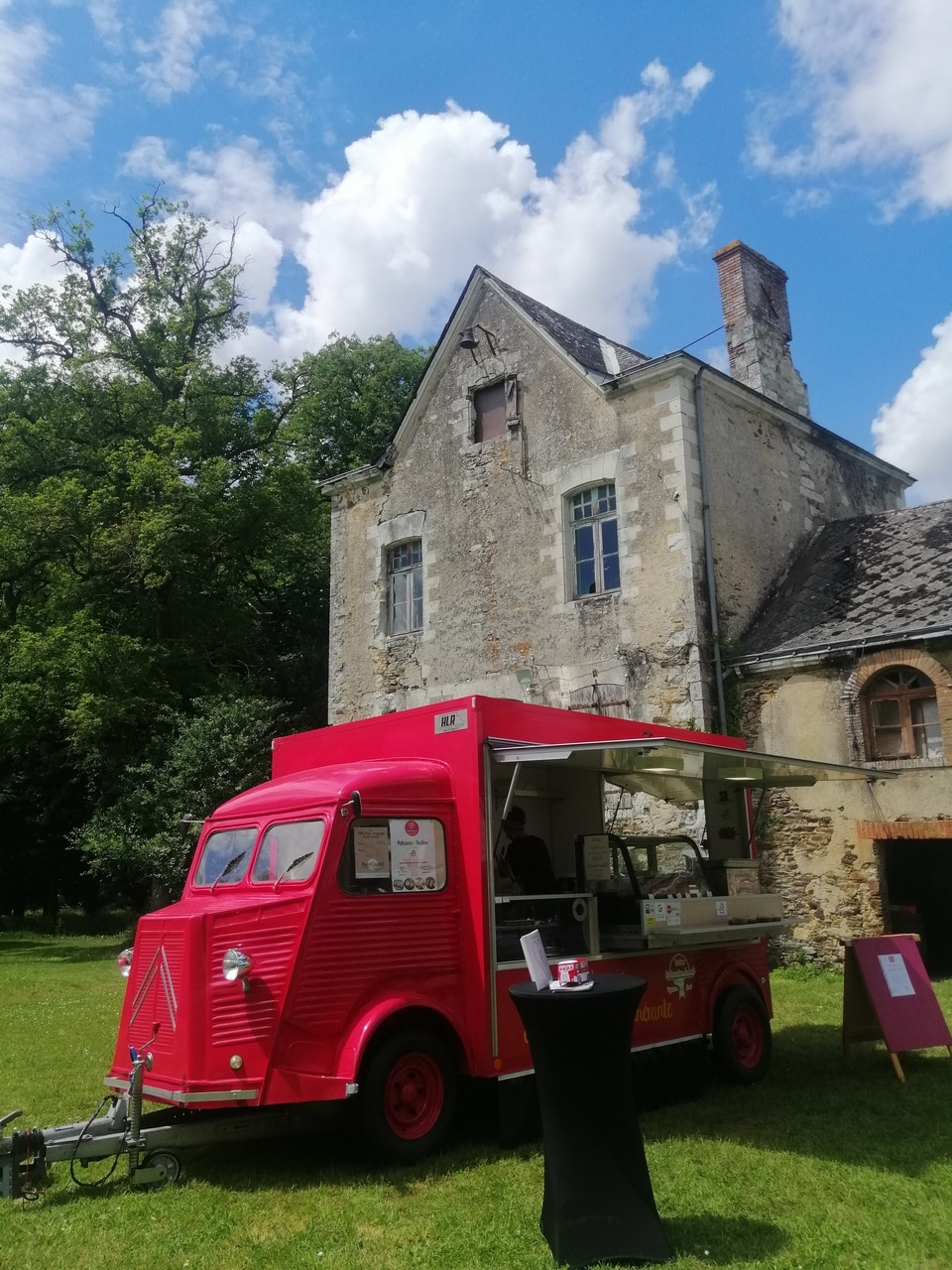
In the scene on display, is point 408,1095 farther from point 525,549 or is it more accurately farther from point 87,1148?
point 525,549

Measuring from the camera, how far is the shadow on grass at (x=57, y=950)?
19.5 metres

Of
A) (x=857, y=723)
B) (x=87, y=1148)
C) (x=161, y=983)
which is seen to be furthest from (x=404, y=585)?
(x=87, y=1148)

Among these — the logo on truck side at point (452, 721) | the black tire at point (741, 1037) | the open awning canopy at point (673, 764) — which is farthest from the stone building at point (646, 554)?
the logo on truck side at point (452, 721)

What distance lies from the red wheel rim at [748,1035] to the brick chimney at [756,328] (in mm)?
11872

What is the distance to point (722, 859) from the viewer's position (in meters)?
9.48

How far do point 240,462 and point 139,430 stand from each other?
9.37ft

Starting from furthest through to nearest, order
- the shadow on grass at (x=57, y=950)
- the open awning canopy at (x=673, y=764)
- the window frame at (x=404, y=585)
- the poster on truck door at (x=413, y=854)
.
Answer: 1. the shadow on grass at (x=57, y=950)
2. the window frame at (x=404, y=585)
3. the open awning canopy at (x=673, y=764)
4. the poster on truck door at (x=413, y=854)

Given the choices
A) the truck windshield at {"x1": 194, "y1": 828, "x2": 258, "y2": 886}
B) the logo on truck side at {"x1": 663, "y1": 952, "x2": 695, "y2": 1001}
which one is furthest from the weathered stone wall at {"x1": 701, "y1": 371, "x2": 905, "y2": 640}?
the truck windshield at {"x1": 194, "y1": 828, "x2": 258, "y2": 886}

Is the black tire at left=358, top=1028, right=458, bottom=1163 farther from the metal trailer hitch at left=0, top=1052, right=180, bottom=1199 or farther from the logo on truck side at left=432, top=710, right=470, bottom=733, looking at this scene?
the logo on truck side at left=432, top=710, right=470, bottom=733

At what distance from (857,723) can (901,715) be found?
0.54m

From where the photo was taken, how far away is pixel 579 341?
17375 millimetres

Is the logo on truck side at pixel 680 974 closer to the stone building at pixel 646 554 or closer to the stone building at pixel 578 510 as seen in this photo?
the stone building at pixel 646 554

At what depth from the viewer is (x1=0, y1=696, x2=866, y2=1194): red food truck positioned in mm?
5898

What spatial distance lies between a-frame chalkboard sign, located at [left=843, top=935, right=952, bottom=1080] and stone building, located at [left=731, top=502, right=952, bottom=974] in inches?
172
